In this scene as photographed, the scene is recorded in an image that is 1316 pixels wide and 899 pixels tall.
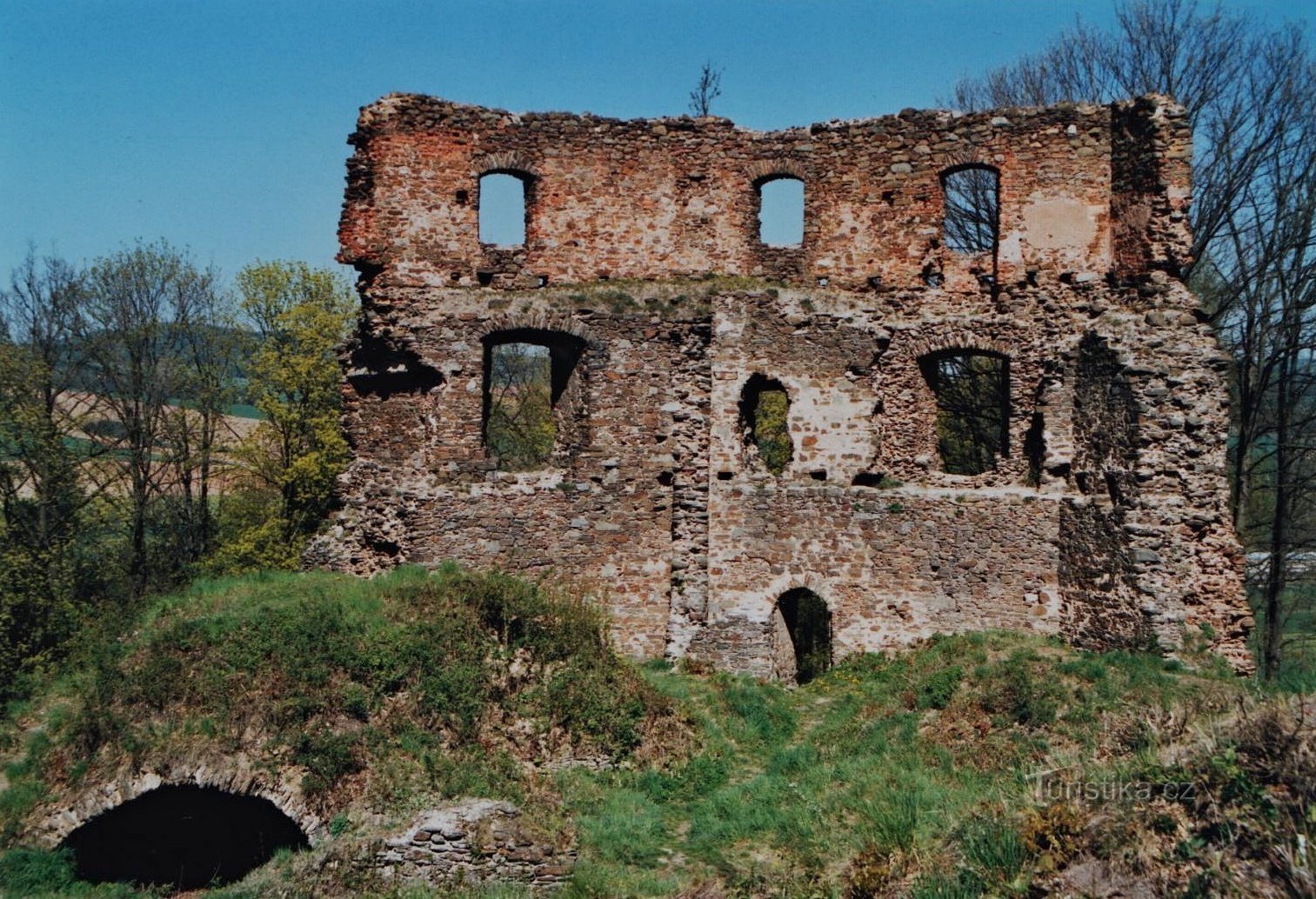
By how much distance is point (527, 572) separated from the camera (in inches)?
536

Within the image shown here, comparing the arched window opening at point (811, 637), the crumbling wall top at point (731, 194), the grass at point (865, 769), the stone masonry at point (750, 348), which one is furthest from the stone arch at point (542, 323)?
the arched window opening at point (811, 637)

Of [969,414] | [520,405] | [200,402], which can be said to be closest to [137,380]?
[200,402]

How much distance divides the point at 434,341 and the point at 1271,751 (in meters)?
10.2

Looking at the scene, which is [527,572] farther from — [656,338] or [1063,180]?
[1063,180]

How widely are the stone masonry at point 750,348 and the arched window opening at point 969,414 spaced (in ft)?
20.5

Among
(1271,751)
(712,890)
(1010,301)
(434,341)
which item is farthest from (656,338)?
(1271,751)

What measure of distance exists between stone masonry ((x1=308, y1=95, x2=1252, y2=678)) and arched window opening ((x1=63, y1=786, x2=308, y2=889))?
12.0 ft

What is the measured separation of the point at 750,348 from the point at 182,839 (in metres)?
8.34

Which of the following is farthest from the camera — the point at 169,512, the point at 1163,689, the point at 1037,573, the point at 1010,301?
the point at 169,512

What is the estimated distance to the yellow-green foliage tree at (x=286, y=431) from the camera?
24000 mm

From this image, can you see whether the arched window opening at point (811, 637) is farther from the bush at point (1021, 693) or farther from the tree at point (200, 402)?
the tree at point (200, 402)

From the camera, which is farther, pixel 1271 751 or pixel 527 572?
pixel 527 572

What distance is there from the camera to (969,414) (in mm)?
21016

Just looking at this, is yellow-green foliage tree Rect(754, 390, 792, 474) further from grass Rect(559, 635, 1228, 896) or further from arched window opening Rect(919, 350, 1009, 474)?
grass Rect(559, 635, 1228, 896)
